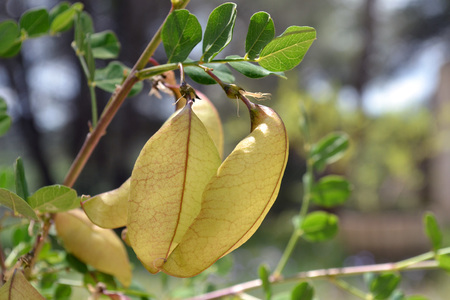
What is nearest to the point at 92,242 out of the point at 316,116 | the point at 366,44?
the point at 316,116

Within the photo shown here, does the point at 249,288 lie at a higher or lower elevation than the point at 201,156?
lower

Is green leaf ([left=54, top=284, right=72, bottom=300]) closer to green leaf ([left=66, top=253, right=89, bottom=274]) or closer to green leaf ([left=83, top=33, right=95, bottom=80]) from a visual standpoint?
green leaf ([left=66, top=253, right=89, bottom=274])

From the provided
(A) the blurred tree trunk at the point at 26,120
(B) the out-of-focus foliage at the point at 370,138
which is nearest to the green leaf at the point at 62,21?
(B) the out-of-focus foliage at the point at 370,138

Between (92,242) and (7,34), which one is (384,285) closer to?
(92,242)

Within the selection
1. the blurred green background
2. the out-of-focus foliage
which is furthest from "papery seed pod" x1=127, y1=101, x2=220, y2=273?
the out-of-focus foliage

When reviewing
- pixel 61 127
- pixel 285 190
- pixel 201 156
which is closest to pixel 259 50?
pixel 201 156

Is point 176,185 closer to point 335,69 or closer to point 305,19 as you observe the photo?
point 305,19

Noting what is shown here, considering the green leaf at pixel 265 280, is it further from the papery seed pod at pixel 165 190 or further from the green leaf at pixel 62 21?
the green leaf at pixel 62 21
